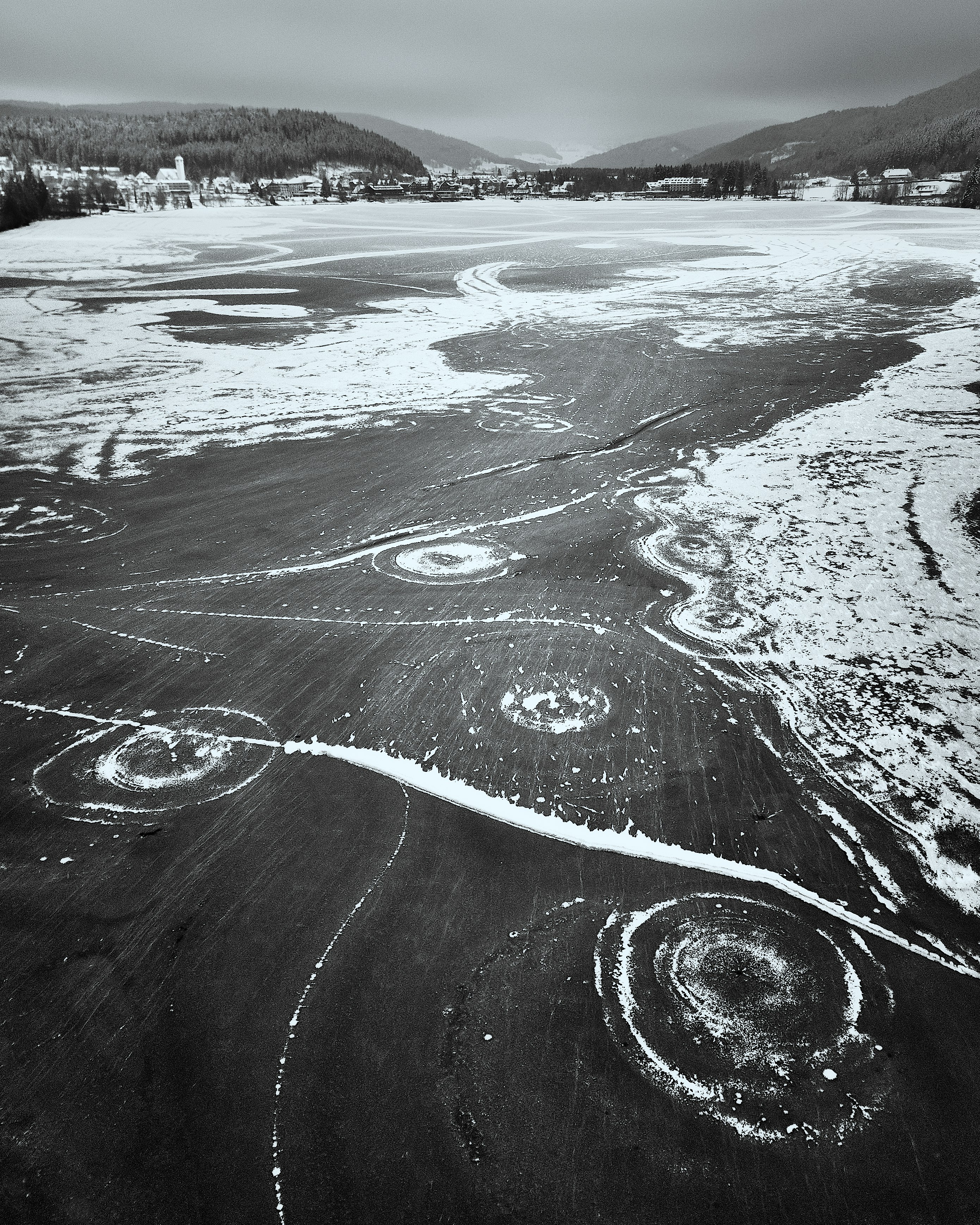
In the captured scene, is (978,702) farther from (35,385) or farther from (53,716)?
(35,385)

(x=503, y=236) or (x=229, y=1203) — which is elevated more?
(x=503, y=236)

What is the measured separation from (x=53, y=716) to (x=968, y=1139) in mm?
2769

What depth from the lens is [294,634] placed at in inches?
121

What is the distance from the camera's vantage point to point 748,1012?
64.2 inches

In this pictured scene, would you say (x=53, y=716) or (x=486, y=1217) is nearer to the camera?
(x=486, y=1217)

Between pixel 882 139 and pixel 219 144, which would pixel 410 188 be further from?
pixel 882 139

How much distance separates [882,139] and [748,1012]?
10456cm

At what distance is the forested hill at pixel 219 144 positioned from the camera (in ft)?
199

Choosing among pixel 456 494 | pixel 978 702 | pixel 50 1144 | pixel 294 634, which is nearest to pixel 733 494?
pixel 456 494

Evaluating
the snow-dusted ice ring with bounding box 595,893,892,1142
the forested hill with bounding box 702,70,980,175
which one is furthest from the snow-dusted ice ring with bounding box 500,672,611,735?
the forested hill with bounding box 702,70,980,175

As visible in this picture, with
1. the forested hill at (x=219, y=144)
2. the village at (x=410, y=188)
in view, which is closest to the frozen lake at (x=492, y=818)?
the village at (x=410, y=188)

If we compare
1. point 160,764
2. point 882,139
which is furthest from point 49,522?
point 882,139

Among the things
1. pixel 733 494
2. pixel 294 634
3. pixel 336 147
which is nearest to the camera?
pixel 294 634

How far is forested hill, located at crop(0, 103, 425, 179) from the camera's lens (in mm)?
60688
